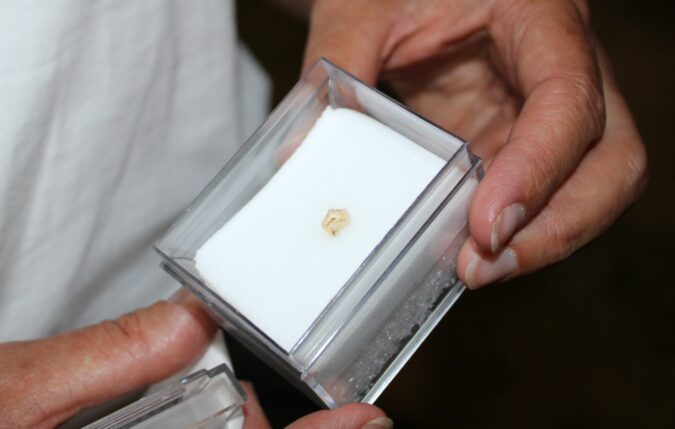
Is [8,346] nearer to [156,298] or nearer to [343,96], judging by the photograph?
[156,298]

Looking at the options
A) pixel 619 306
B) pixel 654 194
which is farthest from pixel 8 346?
pixel 654 194

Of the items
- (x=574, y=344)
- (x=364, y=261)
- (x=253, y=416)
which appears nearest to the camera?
(x=364, y=261)

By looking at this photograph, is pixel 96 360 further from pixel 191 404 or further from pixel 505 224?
pixel 505 224

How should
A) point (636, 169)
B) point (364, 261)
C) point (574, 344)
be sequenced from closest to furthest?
point (364, 261)
point (636, 169)
point (574, 344)

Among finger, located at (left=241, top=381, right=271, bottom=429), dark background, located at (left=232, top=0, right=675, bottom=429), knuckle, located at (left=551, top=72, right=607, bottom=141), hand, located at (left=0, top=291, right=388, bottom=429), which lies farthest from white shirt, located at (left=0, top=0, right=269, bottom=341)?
dark background, located at (left=232, top=0, right=675, bottom=429)

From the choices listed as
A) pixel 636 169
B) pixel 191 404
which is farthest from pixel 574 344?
pixel 191 404

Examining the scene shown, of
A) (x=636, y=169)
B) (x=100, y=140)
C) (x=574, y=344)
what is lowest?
(x=574, y=344)

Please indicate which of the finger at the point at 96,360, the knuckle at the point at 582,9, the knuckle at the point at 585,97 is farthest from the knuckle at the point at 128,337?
the knuckle at the point at 582,9
